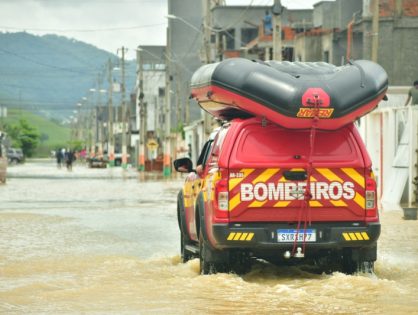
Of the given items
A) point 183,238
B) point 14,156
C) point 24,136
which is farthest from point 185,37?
point 183,238

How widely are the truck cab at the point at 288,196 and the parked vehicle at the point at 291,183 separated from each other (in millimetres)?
11

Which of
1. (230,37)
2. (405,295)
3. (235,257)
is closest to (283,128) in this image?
(235,257)

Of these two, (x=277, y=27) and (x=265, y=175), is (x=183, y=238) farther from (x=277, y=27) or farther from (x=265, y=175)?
(x=277, y=27)

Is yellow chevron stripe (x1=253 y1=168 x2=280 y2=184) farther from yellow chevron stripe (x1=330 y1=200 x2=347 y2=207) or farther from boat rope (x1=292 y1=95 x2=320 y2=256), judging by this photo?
yellow chevron stripe (x1=330 y1=200 x2=347 y2=207)

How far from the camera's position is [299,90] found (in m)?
12.9

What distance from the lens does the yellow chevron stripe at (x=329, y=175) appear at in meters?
13.2

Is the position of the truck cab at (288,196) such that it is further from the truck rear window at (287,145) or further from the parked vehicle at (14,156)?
the parked vehicle at (14,156)

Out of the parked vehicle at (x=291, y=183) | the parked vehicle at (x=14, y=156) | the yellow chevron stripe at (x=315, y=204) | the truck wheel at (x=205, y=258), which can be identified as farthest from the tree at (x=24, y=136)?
the yellow chevron stripe at (x=315, y=204)

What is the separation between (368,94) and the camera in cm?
1328

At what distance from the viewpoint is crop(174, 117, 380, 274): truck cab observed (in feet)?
42.8

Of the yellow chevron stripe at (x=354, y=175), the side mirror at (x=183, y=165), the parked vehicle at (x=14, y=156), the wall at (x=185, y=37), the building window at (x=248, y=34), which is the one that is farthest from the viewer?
the parked vehicle at (x=14, y=156)

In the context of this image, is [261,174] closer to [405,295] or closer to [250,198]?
[250,198]

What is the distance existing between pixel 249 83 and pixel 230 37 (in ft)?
267

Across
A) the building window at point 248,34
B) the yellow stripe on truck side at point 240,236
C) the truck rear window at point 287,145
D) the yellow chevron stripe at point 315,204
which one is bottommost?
the yellow stripe on truck side at point 240,236
